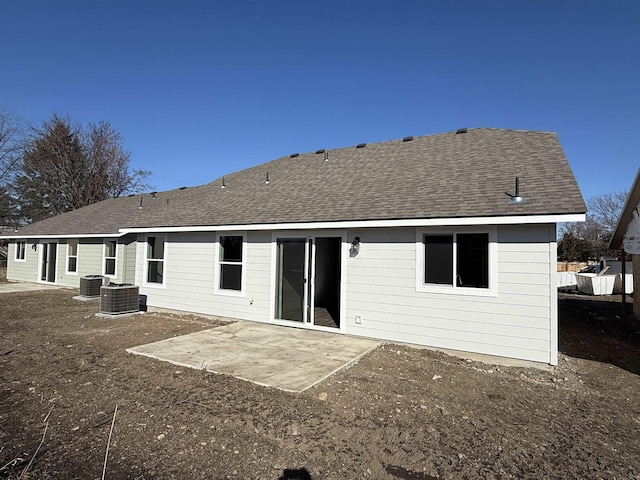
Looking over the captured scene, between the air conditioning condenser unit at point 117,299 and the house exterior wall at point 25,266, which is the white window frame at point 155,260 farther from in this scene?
the house exterior wall at point 25,266

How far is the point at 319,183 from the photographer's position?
34.6 ft

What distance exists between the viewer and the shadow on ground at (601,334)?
6762 millimetres

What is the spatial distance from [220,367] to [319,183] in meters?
6.43

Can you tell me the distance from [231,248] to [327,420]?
6.72 m

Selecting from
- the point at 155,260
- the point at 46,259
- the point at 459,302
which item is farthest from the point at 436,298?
the point at 46,259

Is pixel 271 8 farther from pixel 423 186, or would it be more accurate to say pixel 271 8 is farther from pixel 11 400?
pixel 11 400

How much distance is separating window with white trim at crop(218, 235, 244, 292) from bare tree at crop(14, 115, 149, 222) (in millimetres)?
29704

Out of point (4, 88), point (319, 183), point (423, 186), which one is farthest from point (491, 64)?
point (4, 88)

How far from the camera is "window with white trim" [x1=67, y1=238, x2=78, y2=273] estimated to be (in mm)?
16627

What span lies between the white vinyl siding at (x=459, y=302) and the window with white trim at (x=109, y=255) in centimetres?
1185

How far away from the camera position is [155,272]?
11.5 m

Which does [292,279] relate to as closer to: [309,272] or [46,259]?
[309,272]

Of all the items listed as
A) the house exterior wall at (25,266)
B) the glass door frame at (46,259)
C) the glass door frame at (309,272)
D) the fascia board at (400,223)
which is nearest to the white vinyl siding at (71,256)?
the glass door frame at (46,259)

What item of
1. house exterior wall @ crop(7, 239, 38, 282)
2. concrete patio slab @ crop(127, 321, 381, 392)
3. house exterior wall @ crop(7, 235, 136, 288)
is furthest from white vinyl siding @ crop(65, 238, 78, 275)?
concrete patio slab @ crop(127, 321, 381, 392)
